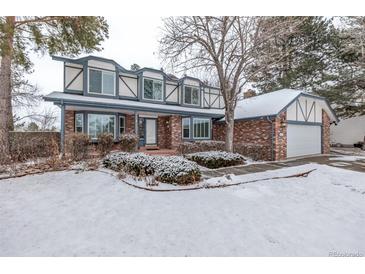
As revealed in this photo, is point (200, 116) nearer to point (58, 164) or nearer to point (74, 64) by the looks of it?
point (74, 64)

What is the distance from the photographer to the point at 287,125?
39.4ft

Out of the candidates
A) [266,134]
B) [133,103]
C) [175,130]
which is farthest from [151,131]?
[266,134]

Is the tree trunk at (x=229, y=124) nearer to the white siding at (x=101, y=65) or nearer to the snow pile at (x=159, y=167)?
the snow pile at (x=159, y=167)

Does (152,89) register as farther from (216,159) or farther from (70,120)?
(216,159)

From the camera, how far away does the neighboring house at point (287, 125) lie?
1140 cm

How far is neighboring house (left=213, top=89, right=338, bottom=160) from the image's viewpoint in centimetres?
1140

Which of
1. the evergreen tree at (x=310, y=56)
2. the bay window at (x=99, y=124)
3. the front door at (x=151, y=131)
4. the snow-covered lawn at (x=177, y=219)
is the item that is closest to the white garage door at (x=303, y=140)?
the snow-covered lawn at (x=177, y=219)

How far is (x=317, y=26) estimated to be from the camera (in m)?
18.5

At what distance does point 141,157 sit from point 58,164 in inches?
123

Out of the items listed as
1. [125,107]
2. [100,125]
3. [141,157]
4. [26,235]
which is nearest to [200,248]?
[26,235]

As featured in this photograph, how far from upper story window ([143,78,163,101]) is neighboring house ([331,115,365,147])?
1755cm

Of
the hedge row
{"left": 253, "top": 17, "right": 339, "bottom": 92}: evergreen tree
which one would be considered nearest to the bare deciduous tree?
the hedge row

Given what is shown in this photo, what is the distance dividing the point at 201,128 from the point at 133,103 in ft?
17.6

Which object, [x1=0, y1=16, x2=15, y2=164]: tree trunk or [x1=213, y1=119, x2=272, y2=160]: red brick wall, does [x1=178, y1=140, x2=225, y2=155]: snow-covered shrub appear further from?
[x1=0, y1=16, x2=15, y2=164]: tree trunk
